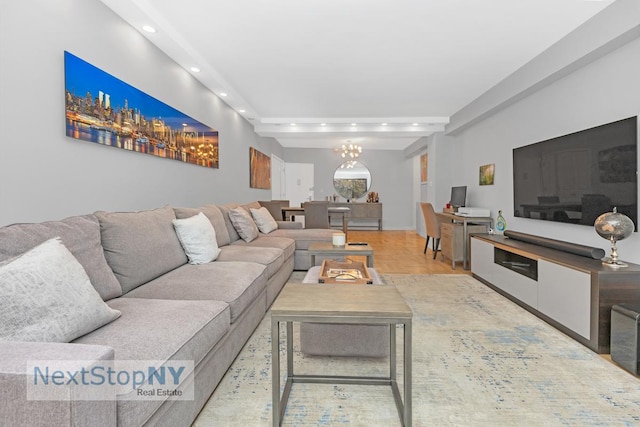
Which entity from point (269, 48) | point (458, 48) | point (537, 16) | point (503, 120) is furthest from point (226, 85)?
point (503, 120)

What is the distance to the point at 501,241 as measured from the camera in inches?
149

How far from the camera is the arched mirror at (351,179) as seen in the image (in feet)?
33.4

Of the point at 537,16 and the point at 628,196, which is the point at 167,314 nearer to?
the point at 628,196

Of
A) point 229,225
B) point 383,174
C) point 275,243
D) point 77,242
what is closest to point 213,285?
point 77,242

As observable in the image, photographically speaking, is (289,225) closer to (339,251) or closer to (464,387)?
(339,251)

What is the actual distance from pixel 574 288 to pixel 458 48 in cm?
238

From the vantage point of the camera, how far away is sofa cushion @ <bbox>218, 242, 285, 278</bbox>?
301 cm

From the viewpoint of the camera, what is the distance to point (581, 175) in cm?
301

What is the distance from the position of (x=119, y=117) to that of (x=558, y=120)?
404 centimetres

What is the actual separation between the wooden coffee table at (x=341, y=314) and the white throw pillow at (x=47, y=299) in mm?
725

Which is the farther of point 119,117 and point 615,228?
point 119,117

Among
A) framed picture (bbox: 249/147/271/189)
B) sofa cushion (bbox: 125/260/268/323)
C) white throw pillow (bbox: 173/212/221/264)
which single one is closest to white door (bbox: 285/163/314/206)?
framed picture (bbox: 249/147/271/189)

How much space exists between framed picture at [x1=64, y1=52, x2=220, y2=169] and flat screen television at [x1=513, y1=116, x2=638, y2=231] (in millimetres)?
3753

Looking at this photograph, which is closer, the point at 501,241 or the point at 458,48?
the point at 458,48
